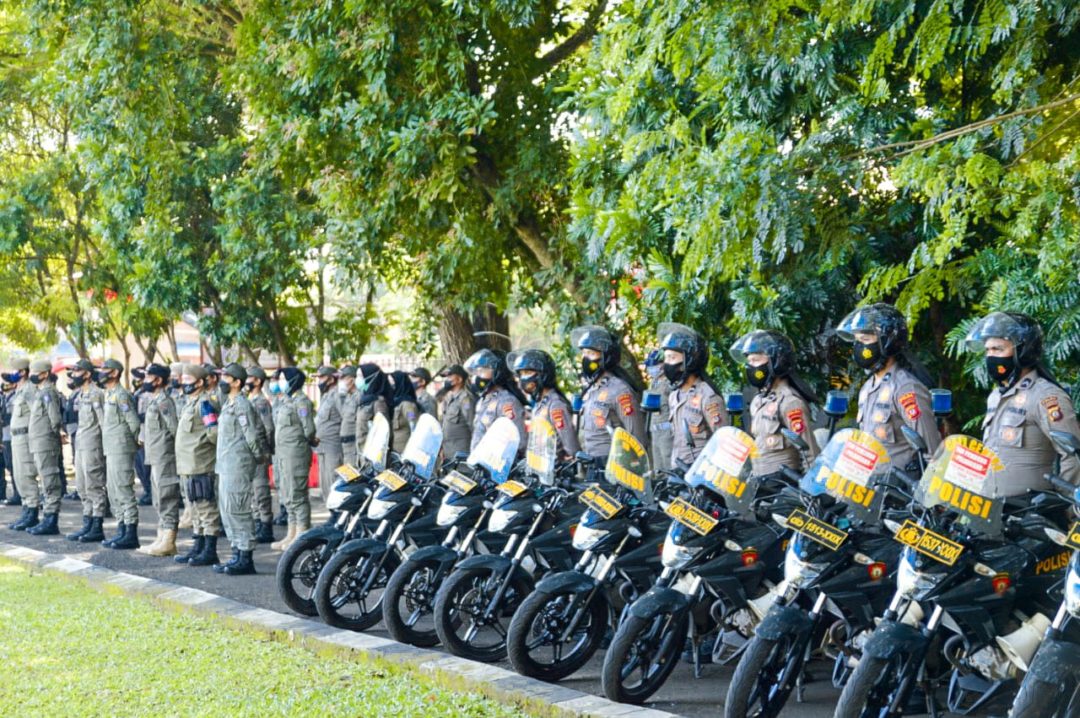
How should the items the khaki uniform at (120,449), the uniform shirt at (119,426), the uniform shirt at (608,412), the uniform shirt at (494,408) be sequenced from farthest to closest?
the uniform shirt at (119,426)
the khaki uniform at (120,449)
the uniform shirt at (494,408)
the uniform shirt at (608,412)

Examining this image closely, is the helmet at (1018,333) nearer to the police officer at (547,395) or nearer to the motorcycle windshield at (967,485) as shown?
the motorcycle windshield at (967,485)

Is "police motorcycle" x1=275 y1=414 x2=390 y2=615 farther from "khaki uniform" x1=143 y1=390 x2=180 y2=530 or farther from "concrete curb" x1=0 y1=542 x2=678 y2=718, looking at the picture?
"khaki uniform" x1=143 y1=390 x2=180 y2=530

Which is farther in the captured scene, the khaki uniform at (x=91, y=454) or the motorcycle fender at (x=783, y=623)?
the khaki uniform at (x=91, y=454)

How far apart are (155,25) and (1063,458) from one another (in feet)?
36.6

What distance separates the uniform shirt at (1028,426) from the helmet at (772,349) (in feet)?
4.69

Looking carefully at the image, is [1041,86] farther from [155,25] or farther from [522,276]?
[155,25]

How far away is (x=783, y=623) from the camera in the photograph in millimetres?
5875

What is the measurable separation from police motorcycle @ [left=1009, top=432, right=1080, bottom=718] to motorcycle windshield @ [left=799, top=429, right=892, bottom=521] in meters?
0.97

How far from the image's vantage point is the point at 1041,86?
8500mm

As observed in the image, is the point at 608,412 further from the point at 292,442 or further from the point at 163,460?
the point at 163,460

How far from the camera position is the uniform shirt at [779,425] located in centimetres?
809

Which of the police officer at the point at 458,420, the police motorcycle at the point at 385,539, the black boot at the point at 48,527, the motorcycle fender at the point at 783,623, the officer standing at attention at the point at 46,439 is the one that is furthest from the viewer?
the officer standing at attention at the point at 46,439

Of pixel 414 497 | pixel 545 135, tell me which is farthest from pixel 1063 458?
pixel 545 135

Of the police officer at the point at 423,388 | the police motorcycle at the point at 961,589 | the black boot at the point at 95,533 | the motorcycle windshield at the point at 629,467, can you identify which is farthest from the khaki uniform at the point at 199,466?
the police motorcycle at the point at 961,589
